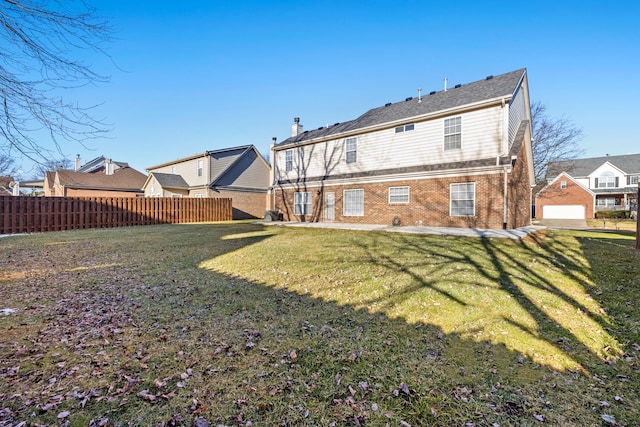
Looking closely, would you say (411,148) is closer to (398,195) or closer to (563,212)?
(398,195)

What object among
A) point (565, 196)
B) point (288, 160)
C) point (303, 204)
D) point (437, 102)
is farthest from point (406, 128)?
point (565, 196)

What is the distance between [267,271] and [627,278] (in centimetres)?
790

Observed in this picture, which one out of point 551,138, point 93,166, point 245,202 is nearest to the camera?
point 551,138

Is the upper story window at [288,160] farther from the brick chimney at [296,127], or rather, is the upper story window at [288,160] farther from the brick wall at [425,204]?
the brick wall at [425,204]

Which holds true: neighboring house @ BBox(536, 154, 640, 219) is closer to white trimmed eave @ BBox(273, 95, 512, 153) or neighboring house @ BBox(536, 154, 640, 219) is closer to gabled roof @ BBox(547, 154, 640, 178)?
gabled roof @ BBox(547, 154, 640, 178)

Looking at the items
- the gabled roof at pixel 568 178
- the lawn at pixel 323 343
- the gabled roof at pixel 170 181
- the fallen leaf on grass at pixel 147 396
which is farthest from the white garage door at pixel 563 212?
the fallen leaf on grass at pixel 147 396

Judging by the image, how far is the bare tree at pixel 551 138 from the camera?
1026 inches

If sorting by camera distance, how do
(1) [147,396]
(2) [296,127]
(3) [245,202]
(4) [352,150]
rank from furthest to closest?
(3) [245,202] < (2) [296,127] < (4) [352,150] < (1) [147,396]

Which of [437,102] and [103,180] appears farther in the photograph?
[103,180]

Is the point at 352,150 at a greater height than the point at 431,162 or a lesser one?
greater

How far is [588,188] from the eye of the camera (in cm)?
3600

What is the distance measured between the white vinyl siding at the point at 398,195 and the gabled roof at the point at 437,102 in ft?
12.8

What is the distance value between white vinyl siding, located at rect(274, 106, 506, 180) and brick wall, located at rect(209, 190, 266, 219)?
8.14 metres

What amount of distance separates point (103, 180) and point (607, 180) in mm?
64164
